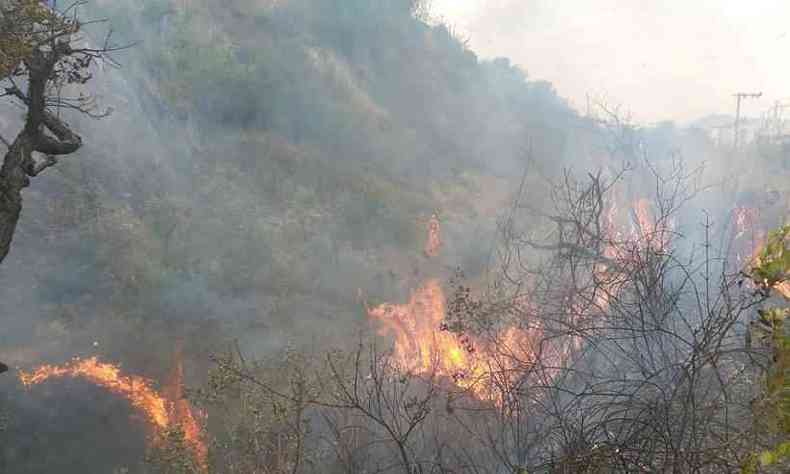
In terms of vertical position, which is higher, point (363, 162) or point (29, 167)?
point (363, 162)

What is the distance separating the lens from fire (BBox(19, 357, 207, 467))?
33.6 ft

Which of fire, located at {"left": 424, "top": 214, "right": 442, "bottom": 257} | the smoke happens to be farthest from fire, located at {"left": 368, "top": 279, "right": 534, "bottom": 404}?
fire, located at {"left": 424, "top": 214, "right": 442, "bottom": 257}

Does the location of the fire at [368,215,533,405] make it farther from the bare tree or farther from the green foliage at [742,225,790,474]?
the green foliage at [742,225,790,474]

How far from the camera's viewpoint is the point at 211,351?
12.4m

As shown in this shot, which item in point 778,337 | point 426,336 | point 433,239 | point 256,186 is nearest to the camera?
point 778,337

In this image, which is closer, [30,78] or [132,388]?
[30,78]

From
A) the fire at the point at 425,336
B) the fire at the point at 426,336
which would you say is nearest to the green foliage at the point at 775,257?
the fire at the point at 426,336

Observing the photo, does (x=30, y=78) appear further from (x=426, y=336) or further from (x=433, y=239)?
(x=433, y=239)

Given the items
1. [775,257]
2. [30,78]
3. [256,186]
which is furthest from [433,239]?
[775,257]

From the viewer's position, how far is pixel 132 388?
10953 mm

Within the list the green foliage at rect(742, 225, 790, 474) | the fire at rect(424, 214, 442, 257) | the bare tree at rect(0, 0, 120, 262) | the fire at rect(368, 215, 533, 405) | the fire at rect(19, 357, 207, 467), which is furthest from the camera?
the fire at rect(424, 214, 442, 257)

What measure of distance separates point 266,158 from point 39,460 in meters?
13.2

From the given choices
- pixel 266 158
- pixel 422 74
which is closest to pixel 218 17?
pixel 266 158

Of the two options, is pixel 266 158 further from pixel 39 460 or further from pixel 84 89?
pixel 39 460
